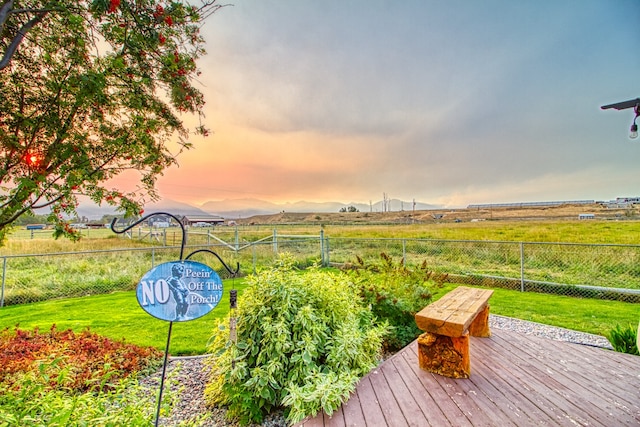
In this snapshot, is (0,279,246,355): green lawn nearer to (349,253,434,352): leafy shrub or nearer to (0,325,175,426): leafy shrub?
(0,325,175,426): leafy shrub

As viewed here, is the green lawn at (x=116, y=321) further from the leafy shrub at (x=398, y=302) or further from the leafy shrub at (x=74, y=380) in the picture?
the leafy shrub at (x=398, y=302)

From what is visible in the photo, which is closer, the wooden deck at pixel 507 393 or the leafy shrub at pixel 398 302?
the wooden deck at pixel 507 393

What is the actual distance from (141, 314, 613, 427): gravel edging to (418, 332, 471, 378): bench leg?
1.52 m

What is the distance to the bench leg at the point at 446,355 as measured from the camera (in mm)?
2617

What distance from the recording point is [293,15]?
711 centimetres

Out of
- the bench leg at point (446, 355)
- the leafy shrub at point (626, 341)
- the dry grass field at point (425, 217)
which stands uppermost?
the dry grass field at point (425, 217)

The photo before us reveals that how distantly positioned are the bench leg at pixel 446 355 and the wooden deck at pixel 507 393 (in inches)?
3.0

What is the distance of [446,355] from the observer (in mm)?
2674

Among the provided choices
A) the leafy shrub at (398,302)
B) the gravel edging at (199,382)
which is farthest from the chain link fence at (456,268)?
the gravel edging at (199,382)

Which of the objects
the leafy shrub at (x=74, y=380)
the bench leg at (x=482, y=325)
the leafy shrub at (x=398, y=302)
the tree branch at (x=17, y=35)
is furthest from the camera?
the leafy shrub at (x=398, y=302)

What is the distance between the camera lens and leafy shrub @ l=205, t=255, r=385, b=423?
2.27 meters

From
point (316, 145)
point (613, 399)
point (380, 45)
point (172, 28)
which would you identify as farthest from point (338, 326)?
point (316, 145)

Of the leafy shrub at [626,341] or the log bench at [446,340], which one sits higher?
the log bench at [446,340]

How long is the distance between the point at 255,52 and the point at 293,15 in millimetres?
1405
